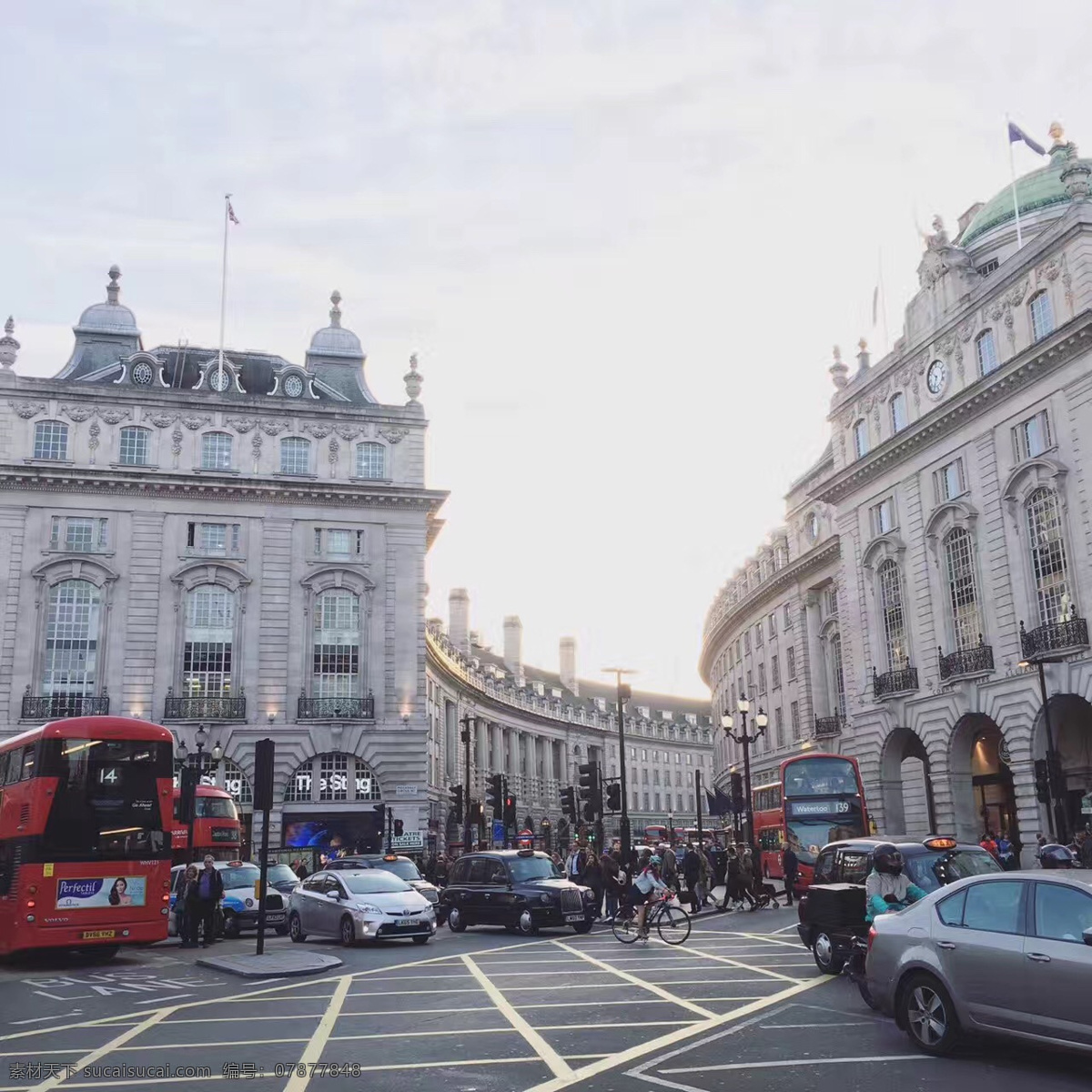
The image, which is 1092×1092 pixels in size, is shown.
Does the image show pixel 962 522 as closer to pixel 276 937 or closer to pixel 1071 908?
pixel 276 937

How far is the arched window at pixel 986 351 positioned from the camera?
42125 millimetres

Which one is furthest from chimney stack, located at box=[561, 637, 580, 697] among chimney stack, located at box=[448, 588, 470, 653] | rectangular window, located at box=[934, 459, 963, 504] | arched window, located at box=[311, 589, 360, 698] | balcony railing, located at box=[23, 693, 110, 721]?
rectangular window, located at box=[934, 459, 963, 504]

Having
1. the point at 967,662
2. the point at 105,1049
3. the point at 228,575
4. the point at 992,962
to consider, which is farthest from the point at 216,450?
the point at 992,962

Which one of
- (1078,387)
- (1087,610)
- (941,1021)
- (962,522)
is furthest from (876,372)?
(941,1021)

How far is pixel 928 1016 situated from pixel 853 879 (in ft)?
21.3

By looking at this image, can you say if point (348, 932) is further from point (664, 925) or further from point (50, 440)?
point (50, 440)

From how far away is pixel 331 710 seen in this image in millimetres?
50344

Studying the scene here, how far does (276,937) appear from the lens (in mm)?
26922

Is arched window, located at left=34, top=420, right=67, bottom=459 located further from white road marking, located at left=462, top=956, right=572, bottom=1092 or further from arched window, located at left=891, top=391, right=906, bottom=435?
white road marking, located at left=462, top=956, right=572, bottom=1092

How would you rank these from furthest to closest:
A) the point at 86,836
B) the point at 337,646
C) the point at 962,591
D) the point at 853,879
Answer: the point at 337,646, the point at 962,591, the point at 86,836, the point at 853,879

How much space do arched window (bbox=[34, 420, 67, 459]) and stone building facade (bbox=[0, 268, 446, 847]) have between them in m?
0.09

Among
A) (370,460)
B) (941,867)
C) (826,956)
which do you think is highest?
(370,460)

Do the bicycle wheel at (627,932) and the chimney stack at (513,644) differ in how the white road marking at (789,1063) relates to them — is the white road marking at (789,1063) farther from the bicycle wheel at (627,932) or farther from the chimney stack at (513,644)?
the chimney stack at (513,644)

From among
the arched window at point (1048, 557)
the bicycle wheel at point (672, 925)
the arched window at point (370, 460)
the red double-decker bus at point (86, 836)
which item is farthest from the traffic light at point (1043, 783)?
the arched window at point (370, 460)
